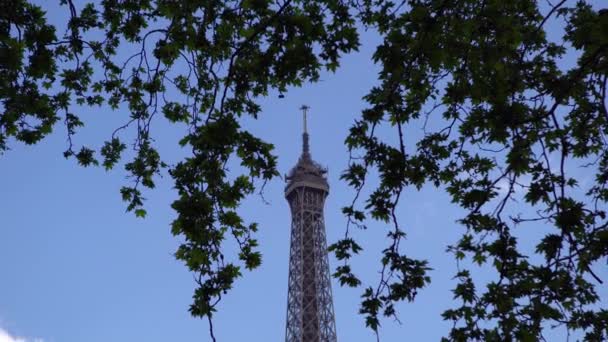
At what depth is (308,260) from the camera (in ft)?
221

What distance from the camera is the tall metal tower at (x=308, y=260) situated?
208 ft

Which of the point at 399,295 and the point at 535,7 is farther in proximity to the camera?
the point at 535,7

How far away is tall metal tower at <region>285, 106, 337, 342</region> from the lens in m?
63.5

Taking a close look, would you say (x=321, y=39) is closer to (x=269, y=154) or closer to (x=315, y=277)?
(x=269, y=154)

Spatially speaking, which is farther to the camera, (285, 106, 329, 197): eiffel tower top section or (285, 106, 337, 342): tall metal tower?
(285, 106, 329, 197): eiffel tower top section

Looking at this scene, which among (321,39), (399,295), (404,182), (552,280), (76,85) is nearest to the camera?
(552,280)

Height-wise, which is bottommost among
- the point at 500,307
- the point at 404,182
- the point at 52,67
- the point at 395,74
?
the point at 500,307

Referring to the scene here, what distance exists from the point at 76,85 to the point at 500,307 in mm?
8509

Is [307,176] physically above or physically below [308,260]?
above

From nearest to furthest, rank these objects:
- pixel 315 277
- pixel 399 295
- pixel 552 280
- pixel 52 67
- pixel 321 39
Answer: pixel 552 280, pixel 399 295, pixel 321 39, pixel 52 67, pixel 315 277

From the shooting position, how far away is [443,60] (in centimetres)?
899

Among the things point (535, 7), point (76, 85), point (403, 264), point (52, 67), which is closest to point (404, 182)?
point (403, 264)

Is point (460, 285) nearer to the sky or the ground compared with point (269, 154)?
nearer to the ground

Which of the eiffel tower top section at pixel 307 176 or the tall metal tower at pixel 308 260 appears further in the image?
the eiffel tower top section at pixel 307 176
